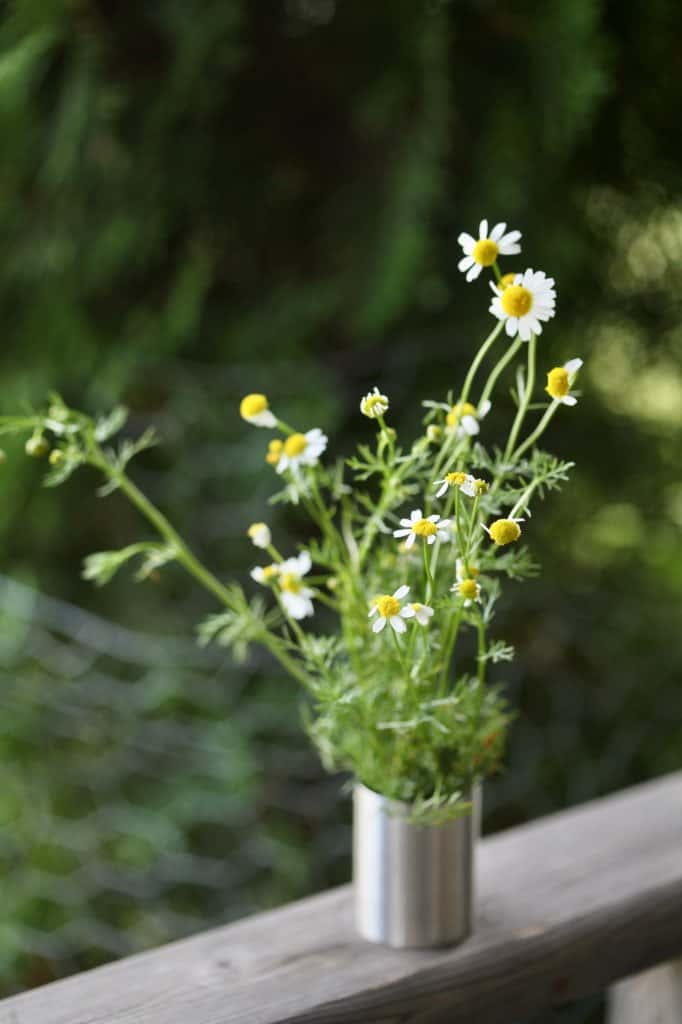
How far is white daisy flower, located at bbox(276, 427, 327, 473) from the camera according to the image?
601mm

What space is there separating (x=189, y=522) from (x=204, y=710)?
0.86 feet

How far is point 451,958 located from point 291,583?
29 cm

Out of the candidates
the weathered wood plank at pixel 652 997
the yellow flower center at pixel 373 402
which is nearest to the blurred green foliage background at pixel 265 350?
the weathered wood plank at pixel 652 997

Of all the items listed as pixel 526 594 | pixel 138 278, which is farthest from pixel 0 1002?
pixel 138 278

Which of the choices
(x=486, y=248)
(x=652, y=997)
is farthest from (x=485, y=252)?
(x=652, y=997)

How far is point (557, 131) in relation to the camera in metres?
1.25

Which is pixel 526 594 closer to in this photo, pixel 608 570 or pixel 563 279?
pixel 608 570

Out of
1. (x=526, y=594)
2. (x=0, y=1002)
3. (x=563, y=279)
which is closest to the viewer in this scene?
(x=0, y=1002)

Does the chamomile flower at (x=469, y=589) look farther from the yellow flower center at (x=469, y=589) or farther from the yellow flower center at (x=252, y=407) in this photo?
the yellow flower center at (x=252, y=407)

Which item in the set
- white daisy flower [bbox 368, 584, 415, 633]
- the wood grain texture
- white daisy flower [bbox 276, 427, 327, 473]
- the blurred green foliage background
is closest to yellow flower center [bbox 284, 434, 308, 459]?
white daisy flower [bbox 276, 427, 327, 473]

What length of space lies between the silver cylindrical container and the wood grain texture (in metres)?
0.02

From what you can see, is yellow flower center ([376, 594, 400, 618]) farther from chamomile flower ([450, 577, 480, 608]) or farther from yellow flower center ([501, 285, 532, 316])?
yellow flower center ([501, 285, 532, 316])

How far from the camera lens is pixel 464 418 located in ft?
1.98

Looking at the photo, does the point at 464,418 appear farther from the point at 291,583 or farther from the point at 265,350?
the point at 265,350
